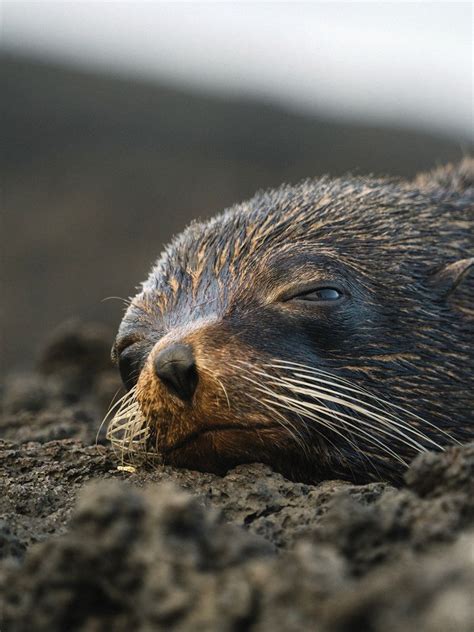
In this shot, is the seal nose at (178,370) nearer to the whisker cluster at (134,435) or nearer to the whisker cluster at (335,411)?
the whisker cluster at (335,411)

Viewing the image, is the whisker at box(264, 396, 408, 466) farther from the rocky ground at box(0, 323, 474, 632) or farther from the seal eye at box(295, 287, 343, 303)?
the seal eye at box(295, 287, 343, 303)

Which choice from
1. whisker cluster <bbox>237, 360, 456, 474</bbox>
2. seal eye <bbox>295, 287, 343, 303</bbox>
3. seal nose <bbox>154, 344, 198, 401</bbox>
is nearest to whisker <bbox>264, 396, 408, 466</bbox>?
whisker cluster <bbox>237, 360, 456, 474</bbox>

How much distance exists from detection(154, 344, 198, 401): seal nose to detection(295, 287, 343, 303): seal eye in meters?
0.88

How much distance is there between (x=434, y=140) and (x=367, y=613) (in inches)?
1613

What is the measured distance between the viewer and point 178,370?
4.60 m

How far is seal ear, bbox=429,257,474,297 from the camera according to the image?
5.71 meters

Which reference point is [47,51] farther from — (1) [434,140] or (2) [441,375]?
(2) [441,375]

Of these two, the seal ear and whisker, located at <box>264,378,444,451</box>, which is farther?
the seal ear

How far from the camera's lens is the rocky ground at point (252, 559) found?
205 centimetres

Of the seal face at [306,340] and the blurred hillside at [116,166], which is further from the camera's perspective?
the blurred hillside at [116,166]

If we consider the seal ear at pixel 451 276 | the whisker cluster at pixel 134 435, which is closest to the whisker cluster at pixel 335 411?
the whisker cluster at pixel 134 435

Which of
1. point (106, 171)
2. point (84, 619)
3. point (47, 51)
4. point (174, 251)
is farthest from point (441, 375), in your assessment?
point (47, 51)

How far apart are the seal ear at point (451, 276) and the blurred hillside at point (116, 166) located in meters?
15.1

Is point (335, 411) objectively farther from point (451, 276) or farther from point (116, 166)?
point (116, 166)
